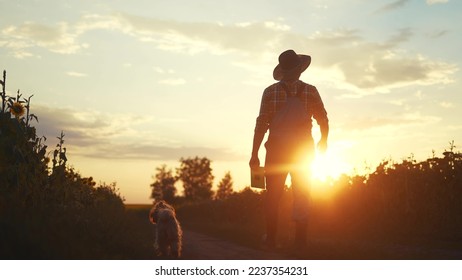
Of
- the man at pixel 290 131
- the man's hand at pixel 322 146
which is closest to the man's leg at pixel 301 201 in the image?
the man at pixel 290 131

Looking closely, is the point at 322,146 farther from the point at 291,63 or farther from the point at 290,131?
the point at 291,63

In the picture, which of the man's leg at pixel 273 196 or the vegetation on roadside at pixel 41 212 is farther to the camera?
the man's leg at pixel 273 196

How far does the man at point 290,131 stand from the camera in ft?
28.1

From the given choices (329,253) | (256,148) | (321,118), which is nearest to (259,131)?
(256,148)

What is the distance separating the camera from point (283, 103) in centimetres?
865

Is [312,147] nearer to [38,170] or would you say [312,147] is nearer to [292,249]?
[292,249]

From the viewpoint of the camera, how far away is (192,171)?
8194 centimetres

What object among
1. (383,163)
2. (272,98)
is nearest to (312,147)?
(272,98)

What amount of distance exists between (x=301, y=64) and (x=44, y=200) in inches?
208

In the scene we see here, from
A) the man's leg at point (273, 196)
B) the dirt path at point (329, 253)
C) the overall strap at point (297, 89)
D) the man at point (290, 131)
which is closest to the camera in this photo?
the dirt path at point (329, 253)

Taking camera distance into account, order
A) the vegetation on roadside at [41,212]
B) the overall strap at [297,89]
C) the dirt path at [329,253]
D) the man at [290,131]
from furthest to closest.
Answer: the overall strap at [297,89], the man at [290,131], the dirt path at [329,253], the vegetation on roadside at [41,212]

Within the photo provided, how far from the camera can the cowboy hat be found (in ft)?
28.6

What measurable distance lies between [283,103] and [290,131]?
44 cm

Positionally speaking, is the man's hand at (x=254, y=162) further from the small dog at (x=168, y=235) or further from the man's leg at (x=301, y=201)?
the small dog at (x=168, y=235)
